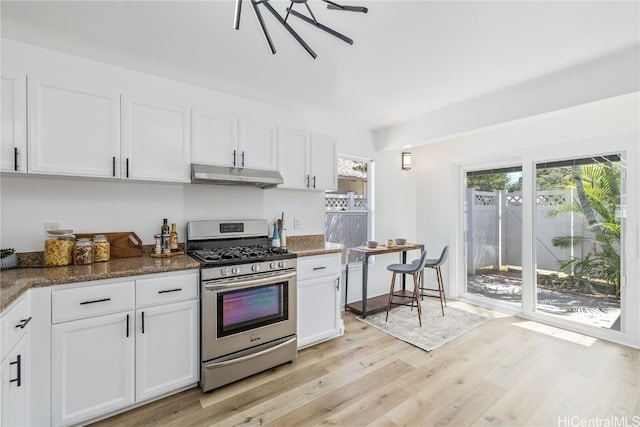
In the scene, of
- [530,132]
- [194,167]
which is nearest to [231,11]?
[194,167]

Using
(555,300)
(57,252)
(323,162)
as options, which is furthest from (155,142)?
(555,300)

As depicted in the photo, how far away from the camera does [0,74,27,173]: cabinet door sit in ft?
5.92

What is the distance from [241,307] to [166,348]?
55 centimetres

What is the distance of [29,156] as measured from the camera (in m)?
1.87

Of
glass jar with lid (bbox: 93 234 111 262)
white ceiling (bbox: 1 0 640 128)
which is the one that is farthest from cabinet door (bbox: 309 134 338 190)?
glass jar with lid (bbox: 93 234 111 262)

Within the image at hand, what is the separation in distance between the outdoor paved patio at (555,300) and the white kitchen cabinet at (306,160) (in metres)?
2.58

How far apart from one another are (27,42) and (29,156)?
34.3 inches

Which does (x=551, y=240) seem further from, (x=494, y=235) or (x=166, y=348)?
(x=166, y=348)

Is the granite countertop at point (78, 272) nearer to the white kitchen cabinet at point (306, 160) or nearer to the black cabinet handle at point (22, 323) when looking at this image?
the black cabinet handle at point (22, 323)

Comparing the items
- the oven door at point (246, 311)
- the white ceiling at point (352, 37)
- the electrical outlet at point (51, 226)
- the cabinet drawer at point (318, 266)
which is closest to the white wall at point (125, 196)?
the electrical outlet at point (51, 226)

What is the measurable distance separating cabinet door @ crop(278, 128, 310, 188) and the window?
0.74 metres

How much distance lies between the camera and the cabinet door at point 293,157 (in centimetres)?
292

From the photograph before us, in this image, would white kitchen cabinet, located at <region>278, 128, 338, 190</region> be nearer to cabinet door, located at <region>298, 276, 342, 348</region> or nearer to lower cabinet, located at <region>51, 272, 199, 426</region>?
cabinet door, located at <region>298, 276, 342, 348</region>

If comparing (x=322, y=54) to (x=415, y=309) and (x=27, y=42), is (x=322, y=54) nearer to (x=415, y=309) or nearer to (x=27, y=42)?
(x=27, y=42)
